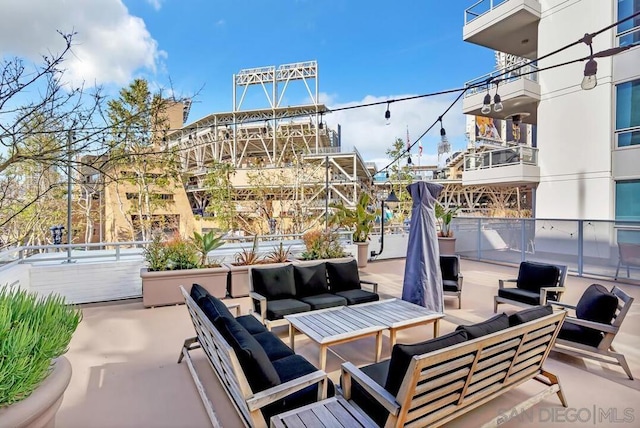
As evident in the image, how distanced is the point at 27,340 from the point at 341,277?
3.73m

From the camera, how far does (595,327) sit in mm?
3279

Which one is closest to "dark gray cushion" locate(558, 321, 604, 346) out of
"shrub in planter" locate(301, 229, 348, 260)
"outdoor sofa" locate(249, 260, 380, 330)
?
"outdoor sofa" locate(249, 260, 380, 330)

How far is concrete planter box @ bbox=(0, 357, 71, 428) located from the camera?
1.53 metres

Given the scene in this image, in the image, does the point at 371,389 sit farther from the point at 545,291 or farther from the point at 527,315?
the point at 545,291

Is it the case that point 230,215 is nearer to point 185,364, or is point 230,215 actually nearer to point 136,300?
point 136,300

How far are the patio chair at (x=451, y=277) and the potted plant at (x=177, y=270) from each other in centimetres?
387

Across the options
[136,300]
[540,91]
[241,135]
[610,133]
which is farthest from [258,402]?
[241,135]

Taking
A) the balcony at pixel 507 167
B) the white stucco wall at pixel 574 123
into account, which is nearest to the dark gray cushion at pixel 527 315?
the white stucco wall at pixel 574 123

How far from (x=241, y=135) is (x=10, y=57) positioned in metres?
31.9

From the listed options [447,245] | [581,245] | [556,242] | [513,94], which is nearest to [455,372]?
[581,245]

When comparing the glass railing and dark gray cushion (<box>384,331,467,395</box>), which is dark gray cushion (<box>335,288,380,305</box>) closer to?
dark gray cushion (<box>384,331,467,395</box>)

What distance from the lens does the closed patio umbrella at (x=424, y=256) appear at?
4.23 m

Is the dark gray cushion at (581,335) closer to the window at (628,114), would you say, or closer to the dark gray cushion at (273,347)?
the dark gray cushion at (273,347)

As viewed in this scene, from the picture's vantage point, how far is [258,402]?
1.90m
